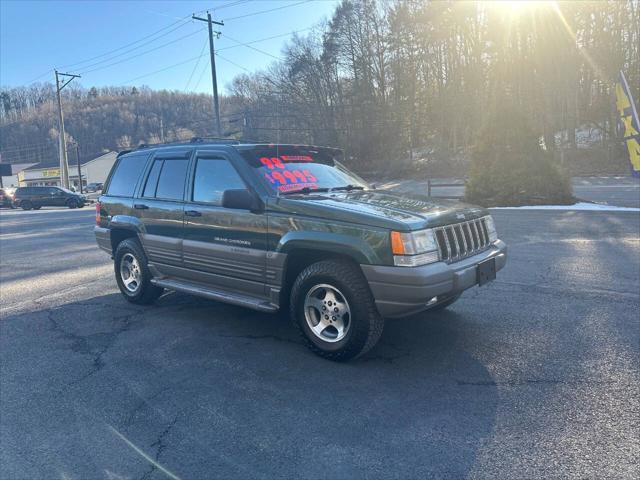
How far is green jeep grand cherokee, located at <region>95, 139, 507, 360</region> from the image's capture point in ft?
12.9

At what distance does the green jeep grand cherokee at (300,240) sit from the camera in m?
3.93

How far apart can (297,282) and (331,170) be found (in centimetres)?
179

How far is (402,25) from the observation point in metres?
43.0

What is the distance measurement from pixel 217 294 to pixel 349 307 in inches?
64.1

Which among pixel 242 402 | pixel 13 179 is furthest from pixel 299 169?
pixel 13 179

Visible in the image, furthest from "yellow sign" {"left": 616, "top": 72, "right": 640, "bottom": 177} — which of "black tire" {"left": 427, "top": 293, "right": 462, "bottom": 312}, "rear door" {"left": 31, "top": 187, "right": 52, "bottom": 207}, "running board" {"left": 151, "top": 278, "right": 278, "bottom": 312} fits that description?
"rear door" {"left": 31, "top": 187, "right": 52, "bottom": 207}

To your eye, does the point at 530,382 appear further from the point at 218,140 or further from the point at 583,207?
the point at 583,207

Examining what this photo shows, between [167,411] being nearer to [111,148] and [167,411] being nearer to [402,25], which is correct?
[402,25]

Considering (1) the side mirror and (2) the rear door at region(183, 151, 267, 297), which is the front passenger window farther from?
(1) the side mirror

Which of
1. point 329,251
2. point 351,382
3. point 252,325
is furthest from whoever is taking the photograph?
point 252,325

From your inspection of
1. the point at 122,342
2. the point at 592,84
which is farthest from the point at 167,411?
the point at 592,84

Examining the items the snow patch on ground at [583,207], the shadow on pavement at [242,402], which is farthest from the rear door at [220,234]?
the snow patch on ground at [583,207]

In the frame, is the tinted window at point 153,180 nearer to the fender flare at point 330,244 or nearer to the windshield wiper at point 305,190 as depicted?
the windshield wiper at point 305,190

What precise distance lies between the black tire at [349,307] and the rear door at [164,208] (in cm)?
183
